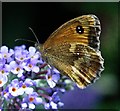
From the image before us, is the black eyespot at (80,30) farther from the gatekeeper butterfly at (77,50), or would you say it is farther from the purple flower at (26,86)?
the purple flower at (26,86)

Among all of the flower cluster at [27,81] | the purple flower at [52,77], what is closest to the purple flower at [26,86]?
the flower cluster at [27,81]

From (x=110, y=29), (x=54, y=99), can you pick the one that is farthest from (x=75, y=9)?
(x=54, y=99)

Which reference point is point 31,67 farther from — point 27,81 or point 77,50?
point 77,50

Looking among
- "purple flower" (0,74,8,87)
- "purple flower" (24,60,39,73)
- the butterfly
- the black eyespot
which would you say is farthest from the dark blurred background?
"purple flower" (0,74,8,87)

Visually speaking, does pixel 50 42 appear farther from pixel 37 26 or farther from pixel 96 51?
pixel 37 26

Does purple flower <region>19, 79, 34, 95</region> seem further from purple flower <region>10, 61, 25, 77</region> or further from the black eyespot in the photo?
the black eyespot

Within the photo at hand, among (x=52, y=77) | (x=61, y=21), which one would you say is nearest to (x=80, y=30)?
(x=52, y=77)

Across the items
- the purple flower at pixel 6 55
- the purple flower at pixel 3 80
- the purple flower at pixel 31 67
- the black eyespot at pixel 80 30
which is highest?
the black eyespot at pixel 80 30
